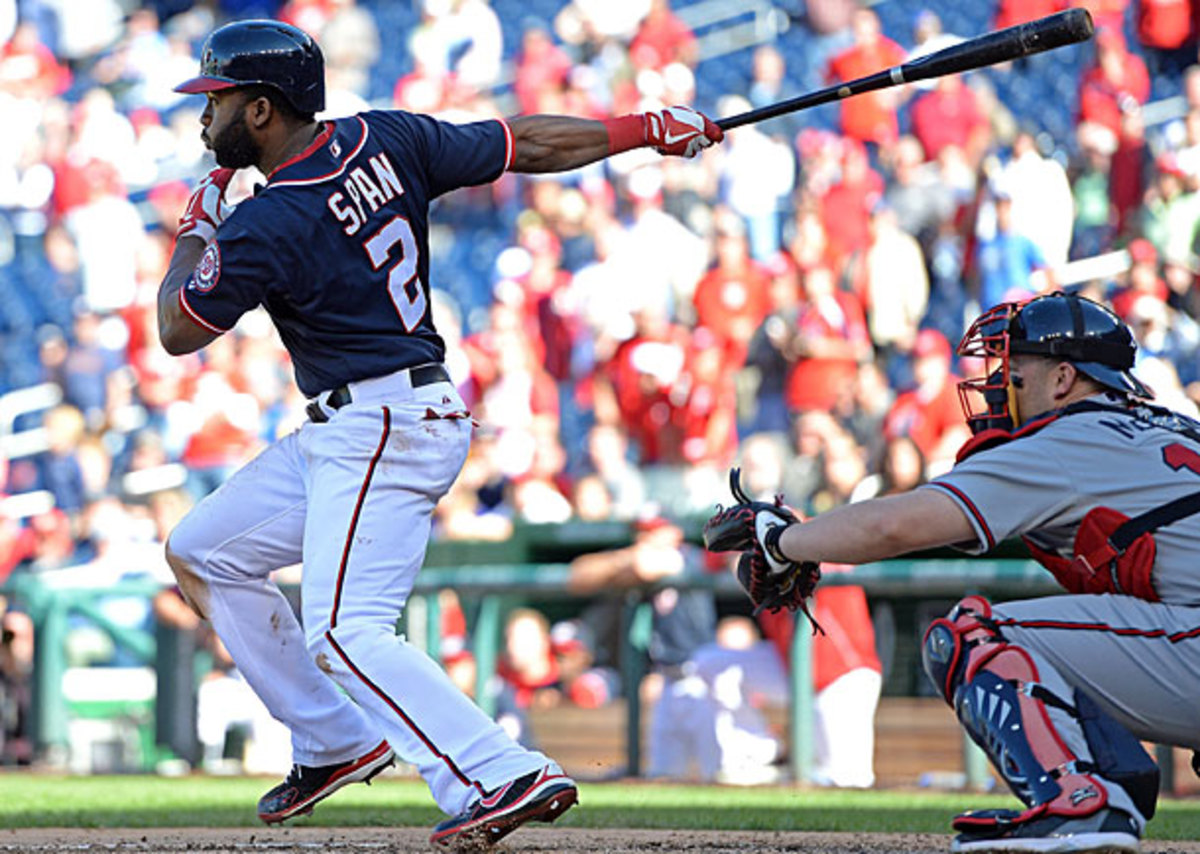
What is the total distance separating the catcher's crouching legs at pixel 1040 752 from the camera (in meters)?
3.32

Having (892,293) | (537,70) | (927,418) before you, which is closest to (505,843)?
(927,418)

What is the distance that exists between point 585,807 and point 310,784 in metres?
1.83

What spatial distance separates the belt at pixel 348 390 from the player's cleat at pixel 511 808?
2.99ft

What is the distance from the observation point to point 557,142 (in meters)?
4.52

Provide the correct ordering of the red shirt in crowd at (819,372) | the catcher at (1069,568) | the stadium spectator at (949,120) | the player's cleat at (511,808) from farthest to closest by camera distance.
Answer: the stadium spectator at (949,120) < the red shirt in crowd at (819,372) < the player's cleat at (511,808) < the catcher at (1069,568)

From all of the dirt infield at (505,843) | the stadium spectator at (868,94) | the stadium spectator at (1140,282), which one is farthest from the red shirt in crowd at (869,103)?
the dirt infield at (505,843)

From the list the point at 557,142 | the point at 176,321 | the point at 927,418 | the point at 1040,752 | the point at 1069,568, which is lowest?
the point at 1040,752

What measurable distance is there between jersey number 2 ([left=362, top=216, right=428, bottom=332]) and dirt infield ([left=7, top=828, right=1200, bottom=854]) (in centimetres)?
119

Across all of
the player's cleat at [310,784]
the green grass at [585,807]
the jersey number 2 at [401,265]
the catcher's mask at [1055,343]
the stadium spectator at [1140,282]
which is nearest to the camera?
the catcher's mask at [1055,343]

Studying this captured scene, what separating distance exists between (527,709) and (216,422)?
344 cm

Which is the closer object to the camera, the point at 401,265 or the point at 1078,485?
the point at 1078,485

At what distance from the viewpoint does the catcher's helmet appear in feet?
13.6

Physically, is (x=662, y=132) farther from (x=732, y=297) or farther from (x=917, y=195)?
(x=917, y=195)

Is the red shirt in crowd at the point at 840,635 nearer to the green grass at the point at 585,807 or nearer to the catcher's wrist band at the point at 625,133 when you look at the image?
the green grass at the point at 585,807
